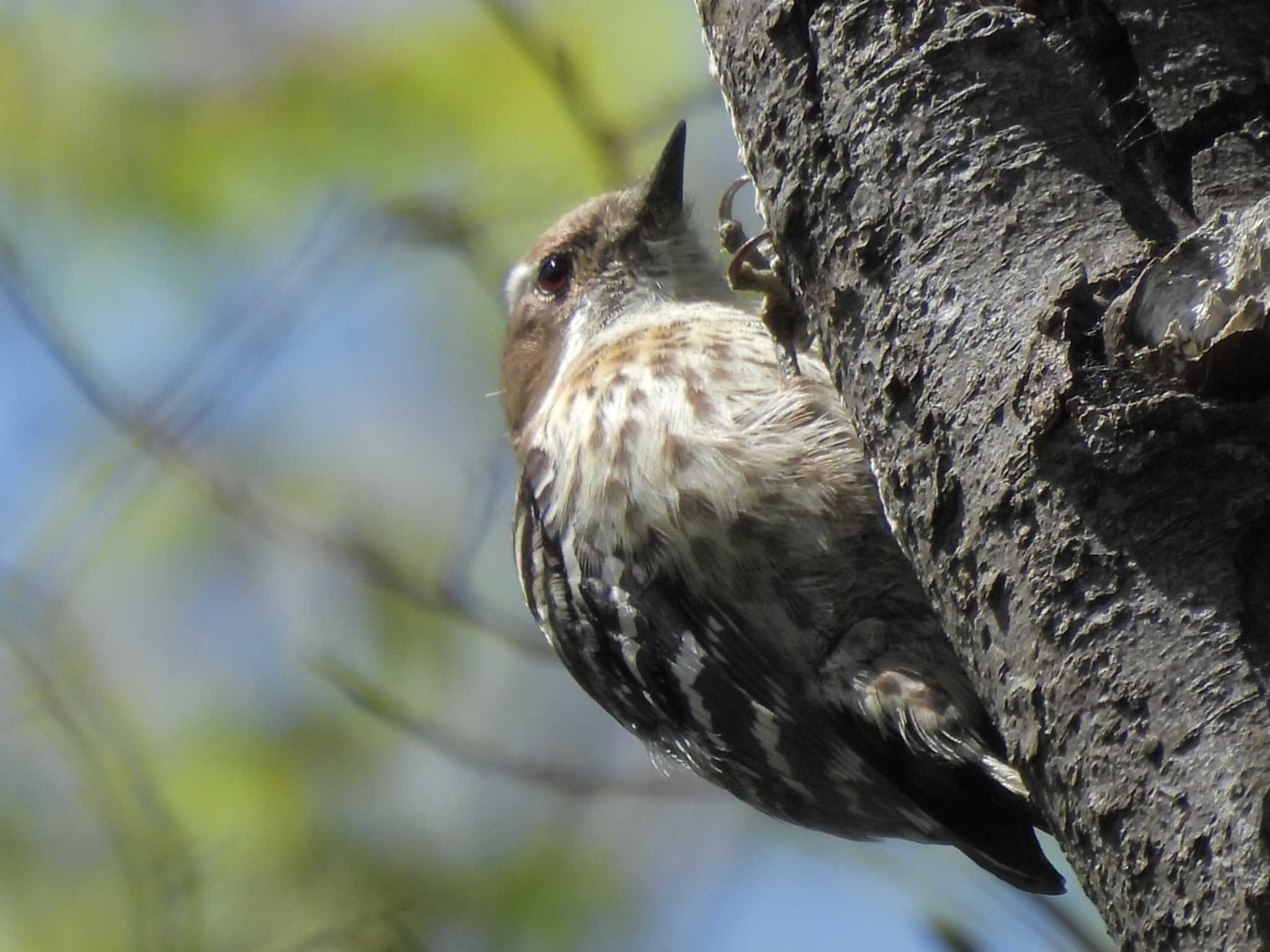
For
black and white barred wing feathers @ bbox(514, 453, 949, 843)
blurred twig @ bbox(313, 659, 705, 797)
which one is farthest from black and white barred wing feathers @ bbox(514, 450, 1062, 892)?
blurred twig @ bbox(313, 659, 705, 797)

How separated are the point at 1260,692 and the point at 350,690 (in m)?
3.86

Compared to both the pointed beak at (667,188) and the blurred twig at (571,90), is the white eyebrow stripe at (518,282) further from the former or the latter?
the blurred twig at (571,90)

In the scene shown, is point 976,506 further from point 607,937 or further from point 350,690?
point 607,937

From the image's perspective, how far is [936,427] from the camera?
1.82 meters

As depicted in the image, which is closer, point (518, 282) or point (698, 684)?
point (698, 684)

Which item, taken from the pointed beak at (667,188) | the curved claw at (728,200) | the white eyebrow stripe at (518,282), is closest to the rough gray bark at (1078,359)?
the curved claw at (728,200)

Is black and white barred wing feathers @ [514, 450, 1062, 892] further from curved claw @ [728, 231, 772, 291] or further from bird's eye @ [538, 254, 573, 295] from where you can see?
bird's eye @ [538, 254, 573, 295]

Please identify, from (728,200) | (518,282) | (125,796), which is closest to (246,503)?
(125,796)

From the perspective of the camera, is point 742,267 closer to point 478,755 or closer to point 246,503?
point 478,755

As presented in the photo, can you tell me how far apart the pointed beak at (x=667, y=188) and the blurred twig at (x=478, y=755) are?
1.85 m

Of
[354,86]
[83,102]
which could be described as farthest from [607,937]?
[83,102]

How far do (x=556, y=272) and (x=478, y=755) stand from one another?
1831 mm

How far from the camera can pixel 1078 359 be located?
1609 mm

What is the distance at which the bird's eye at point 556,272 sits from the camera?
165 inches
